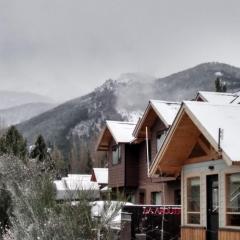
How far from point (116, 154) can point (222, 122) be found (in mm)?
23498

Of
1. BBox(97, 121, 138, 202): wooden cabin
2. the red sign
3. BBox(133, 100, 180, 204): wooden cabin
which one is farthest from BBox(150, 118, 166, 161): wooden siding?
the red sign

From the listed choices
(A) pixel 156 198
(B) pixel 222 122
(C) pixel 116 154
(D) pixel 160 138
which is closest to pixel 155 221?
(B) pixel 222 122

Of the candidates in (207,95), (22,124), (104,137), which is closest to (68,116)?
(22,124)

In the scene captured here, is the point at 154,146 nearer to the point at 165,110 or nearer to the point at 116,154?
the point at 165,110

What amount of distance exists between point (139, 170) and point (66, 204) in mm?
22735

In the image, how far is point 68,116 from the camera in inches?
7407

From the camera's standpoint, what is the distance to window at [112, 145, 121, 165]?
38.9 metres

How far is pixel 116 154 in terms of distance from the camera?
3962 centimetres

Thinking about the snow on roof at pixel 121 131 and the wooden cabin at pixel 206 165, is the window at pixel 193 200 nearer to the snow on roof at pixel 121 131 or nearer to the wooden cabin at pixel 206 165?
the wooden cabin at pixel 206 165

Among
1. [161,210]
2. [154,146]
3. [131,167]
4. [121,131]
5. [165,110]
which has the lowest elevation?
[161,210]

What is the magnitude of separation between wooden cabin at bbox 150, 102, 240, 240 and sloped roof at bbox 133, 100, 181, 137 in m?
11.5

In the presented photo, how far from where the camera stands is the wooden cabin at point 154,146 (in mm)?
32000

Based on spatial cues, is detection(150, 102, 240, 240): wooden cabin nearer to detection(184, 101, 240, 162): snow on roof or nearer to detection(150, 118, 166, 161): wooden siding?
detection(184, 101, 240, 162): snow on roof

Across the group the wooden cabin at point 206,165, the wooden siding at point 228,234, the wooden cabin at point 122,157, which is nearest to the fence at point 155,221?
the wooden cabin at point 206,165
